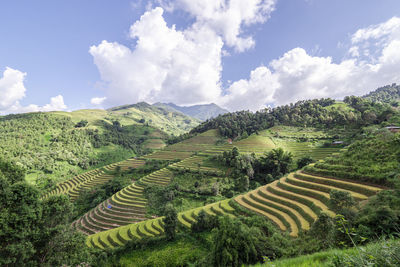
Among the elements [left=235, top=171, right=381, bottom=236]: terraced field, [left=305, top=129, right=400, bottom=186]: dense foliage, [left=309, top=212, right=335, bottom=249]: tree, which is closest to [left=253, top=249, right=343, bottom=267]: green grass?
[left=309, top=212, right=335, bottom=249]: tree

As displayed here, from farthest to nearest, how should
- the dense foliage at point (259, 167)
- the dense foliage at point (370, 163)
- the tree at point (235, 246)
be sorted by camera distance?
the dense foliage at point (259, 167)
the dense foliage at point (370, 163)
the tree at point (235, 246)

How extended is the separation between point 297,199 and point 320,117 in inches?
2547

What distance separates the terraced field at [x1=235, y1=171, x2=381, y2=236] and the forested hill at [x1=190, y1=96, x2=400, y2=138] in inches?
1920

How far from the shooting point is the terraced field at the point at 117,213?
31359 mm

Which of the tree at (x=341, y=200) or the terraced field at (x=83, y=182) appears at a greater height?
the tree at (x=341, y=200)

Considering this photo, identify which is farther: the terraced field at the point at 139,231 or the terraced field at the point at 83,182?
the terraced field at the point at 83,182

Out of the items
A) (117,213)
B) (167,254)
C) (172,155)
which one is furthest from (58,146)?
(167,254)

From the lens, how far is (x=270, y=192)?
86.2 feet

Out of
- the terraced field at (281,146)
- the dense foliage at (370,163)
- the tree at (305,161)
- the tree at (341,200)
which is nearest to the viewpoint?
the tree at (341,200)

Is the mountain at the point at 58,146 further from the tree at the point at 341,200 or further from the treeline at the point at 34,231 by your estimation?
the tree at the point at 341,200

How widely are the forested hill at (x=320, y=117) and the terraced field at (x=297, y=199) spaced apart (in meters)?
48.8

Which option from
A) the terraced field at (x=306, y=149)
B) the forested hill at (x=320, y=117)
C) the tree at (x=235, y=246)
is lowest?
the tree at (x=235, y=246)

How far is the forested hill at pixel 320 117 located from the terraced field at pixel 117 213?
179 feet

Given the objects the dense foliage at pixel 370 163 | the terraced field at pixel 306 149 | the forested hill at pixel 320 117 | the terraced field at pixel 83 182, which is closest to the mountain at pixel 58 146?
the terraced field at pixel 83 182
